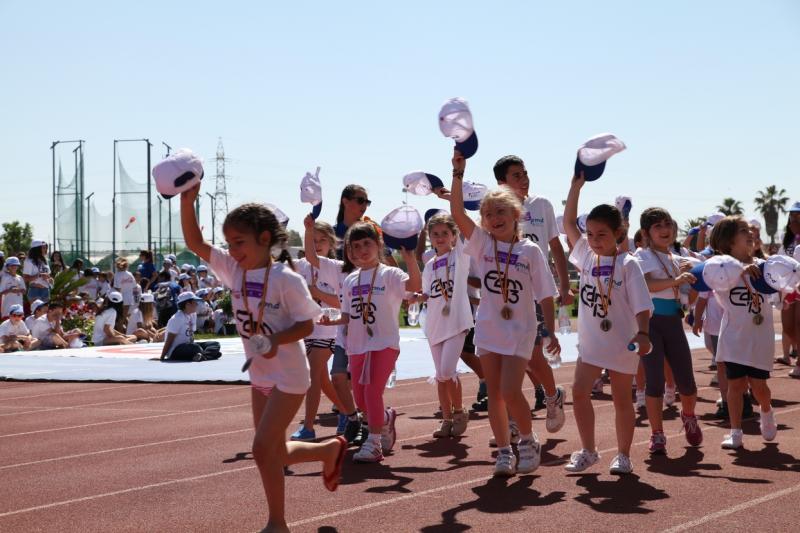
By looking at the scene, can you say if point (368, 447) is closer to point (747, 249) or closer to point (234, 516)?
point (234, 516)

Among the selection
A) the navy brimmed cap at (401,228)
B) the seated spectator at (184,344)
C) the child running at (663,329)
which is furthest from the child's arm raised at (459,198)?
the seated spectator at (184,344)

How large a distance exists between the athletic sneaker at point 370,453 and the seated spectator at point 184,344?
10.7 metres

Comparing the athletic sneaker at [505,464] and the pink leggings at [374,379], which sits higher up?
the pink leggings at [374,379]

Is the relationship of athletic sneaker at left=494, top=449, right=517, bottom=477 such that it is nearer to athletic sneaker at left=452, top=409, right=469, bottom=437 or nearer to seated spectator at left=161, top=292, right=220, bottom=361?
athletic sneaker at left=452, top=409, right=469, bottom=437

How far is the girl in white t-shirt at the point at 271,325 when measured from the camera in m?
5.24

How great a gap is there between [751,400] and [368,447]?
4865mm

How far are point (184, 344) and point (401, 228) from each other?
34.5ft

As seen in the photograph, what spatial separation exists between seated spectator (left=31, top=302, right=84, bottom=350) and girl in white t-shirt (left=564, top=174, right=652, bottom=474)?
1639 cm

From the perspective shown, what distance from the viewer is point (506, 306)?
7.07 metres

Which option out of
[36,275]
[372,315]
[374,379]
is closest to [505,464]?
[374,379]

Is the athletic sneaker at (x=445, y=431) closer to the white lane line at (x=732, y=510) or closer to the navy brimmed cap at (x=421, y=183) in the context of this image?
the navy brimmed cap at (x=421, y=183)

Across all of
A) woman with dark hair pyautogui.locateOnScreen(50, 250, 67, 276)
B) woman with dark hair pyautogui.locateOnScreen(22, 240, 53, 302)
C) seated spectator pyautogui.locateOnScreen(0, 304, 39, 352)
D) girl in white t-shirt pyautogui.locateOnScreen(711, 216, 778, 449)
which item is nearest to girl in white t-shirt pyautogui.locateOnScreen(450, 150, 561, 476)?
girl in white t-shirt pyautogui.locateOnScreen(711, 216, 778, 449)

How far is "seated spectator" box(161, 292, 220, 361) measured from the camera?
18.0 meters

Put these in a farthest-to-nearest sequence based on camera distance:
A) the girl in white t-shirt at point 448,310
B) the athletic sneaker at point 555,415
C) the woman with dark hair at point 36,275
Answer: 1. the woman with dark hair at point 36,275
2. the girl in white t-shirt at point 448,310
3. the athletic sneaker at point 555,415
